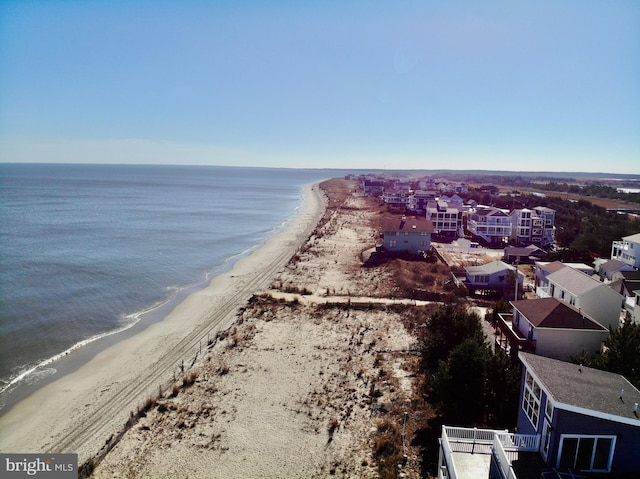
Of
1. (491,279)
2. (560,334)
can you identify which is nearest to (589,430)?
(560,334)

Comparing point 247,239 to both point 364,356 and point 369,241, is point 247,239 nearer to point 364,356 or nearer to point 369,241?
point 369,241

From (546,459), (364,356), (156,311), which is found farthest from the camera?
(156,311)

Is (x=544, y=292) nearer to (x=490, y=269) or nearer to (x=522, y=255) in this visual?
(x=490, y=269)

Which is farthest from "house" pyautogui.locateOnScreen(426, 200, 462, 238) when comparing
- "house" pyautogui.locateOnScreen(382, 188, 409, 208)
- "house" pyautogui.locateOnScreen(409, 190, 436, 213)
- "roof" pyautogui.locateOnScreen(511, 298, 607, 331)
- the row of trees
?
the row of trees

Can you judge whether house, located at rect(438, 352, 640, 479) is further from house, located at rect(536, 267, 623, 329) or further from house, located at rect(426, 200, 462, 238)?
house, located at rect(426, 200, 462, 238)

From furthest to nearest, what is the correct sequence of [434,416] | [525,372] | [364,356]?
[364,356] → [434,416] → [525,372]

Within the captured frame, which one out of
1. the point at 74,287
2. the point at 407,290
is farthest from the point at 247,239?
the point at 407,290

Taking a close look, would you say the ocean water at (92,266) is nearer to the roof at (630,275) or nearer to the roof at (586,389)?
the roof at (586,389)
